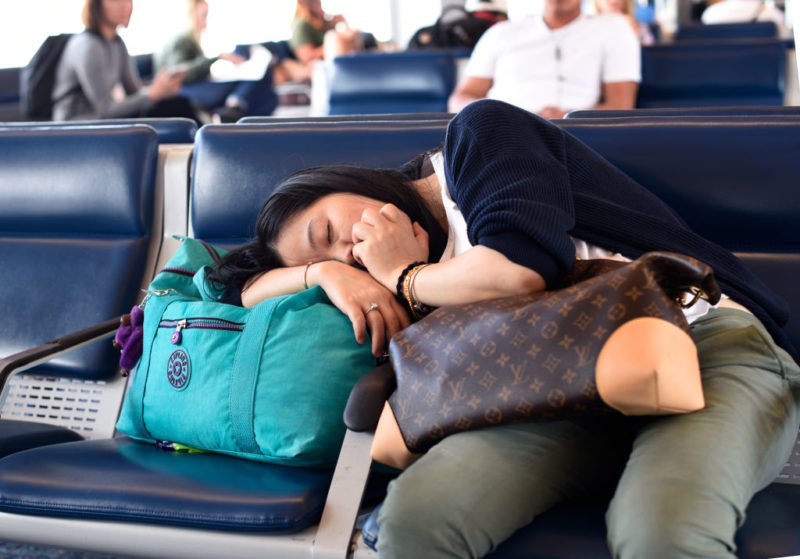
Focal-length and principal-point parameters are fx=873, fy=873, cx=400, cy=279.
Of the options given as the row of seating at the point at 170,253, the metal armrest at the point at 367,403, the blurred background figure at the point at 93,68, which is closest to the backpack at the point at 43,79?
the blurred background figure at the point at 93,68

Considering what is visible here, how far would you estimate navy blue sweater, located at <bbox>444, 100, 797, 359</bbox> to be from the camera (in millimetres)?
1227

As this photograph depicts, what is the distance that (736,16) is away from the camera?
8289 mm

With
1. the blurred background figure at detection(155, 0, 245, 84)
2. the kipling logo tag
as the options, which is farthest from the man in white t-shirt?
the blurred background figure at detection(155, 0, 245, 84)

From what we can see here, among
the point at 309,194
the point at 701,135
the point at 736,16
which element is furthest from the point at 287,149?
the point at 736,16

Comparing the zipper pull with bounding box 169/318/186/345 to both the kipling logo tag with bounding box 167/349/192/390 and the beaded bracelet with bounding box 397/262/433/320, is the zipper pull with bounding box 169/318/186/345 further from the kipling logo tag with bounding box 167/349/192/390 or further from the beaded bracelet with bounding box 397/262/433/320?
the beaded bracelet with bounding box 397/262/433/320

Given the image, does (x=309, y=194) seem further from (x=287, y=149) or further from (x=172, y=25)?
(x=172, y=25)

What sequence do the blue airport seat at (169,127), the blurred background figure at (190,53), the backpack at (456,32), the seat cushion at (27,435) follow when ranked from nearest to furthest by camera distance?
the seat cushion at (27,435) < the blue airport seat at (169,127) < the backpack at (456,32) < the blurred background figure at (190,53)

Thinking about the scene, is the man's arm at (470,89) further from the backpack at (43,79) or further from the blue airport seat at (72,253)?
the backpack at (43,79)

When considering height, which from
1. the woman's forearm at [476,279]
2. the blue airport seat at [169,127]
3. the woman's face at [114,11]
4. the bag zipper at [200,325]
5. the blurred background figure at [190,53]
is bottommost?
the bag zipper at [200,325]

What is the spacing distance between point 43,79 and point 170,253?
292 cm

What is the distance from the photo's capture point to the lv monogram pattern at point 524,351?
103 cm

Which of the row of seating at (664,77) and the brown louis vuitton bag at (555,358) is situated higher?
the row of seating at (664,77)

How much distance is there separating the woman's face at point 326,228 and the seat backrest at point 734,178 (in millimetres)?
493

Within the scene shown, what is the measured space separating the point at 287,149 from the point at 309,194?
14.6 inches
